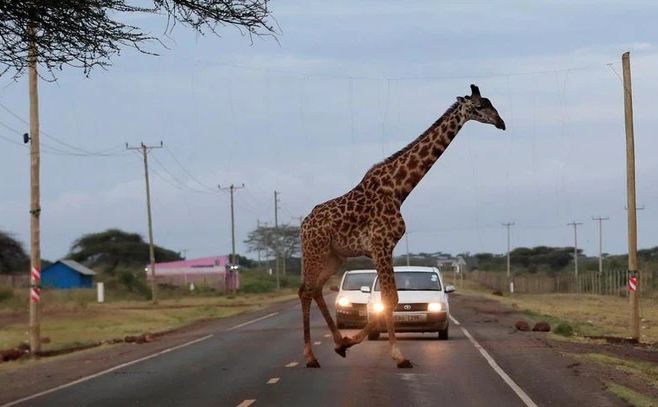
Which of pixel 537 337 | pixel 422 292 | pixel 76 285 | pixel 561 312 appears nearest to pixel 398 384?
pixel 422 292

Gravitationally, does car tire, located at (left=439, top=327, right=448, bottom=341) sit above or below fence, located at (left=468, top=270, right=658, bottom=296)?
above

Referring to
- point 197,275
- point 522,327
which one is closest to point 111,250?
A: point 197,275

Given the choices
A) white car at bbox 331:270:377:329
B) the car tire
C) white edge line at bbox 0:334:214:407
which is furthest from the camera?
white car at bbox 331:270:377:329

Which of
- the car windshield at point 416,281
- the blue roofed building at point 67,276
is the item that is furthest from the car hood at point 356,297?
the blue roofed building at point 67,276

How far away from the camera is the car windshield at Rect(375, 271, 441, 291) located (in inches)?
1129

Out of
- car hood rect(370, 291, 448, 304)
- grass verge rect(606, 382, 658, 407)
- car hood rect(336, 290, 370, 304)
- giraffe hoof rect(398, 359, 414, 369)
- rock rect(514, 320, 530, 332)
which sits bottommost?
rock rect(514, 320, 530, 332)

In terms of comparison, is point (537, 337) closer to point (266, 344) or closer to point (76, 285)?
point (266, 344)

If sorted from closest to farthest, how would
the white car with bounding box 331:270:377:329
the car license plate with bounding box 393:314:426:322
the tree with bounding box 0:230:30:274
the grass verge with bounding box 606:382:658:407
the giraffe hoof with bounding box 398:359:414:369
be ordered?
the grass verge with bounding box 606:382:658:407 → the giraffe hoof with bounding box 398:359:414:369 → the car license plate with bounding box 393:314:426:322 → the white car with bounding box 331:270:377:329 → the tree with bounding box 0:230:30:274

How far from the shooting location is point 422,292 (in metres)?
28.2

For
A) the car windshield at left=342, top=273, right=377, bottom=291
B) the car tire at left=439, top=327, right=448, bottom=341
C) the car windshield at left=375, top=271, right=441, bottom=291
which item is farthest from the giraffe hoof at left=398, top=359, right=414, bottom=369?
the car windshield at left=342, top=273, right=377, bottom=291

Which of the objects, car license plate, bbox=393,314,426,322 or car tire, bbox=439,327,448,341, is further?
car tire, bbox=439,327,448,341

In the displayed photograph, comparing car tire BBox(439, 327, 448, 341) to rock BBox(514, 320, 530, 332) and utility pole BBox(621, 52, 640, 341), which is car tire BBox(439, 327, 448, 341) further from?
rock BBox(514, 320, 530, 332)

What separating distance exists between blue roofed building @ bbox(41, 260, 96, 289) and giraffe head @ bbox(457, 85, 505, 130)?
90.5m

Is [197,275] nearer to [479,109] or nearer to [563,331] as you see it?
[563,331]
